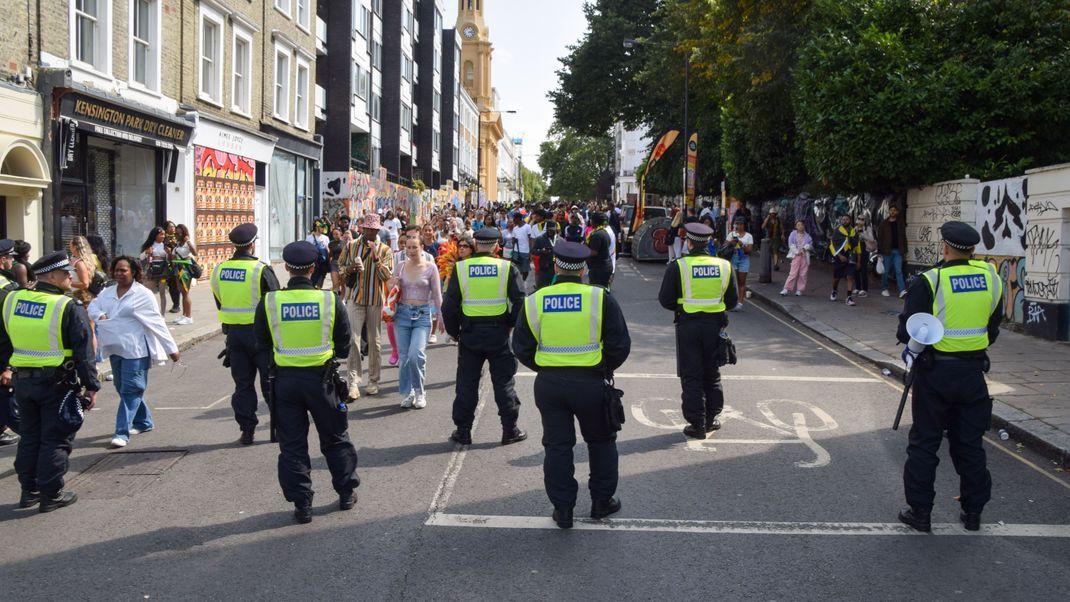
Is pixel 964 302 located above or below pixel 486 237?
below

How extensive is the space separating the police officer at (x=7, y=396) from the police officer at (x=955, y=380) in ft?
20.1

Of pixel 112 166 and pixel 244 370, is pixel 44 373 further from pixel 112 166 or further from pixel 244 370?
pixel 112 166

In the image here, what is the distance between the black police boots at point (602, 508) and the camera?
5.72 meters

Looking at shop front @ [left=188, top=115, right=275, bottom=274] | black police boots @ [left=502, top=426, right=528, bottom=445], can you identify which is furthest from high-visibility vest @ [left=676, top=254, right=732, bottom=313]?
shop front @ [left=188, top=115, right=275, bottom=274]

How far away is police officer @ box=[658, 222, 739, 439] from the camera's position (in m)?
7.86

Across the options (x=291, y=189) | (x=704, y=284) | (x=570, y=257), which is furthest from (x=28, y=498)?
(x=291, y=189)

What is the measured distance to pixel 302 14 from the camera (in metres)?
28.9

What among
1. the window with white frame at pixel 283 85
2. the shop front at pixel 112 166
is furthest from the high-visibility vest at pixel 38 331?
the window with white frame at pixel 283 85

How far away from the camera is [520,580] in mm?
4730

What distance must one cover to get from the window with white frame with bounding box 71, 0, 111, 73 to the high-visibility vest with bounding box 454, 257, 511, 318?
11803 millimetres

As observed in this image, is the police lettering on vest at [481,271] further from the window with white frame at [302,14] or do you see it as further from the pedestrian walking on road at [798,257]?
the window with white frame at [302,14]

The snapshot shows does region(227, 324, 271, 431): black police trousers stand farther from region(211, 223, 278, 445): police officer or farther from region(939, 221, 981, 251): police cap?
region(939, 221, 981, 251): police cap

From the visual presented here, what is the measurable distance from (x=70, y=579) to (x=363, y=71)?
3863 cm

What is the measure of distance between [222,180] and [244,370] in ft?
53.8
